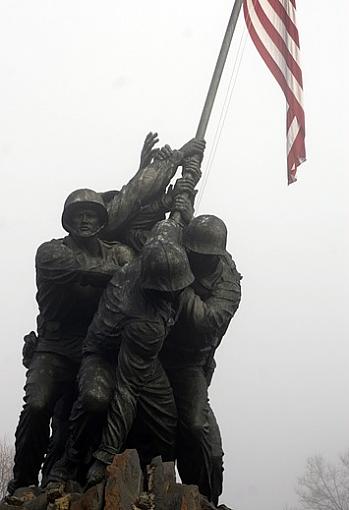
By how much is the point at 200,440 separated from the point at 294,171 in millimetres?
3862

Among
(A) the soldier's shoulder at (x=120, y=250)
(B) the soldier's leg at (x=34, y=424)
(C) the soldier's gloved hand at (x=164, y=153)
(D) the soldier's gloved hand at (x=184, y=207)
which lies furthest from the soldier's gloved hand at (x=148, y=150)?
(B) the soldier's leg at (x=34, y=424)

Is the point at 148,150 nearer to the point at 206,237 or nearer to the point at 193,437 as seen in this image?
the point at 206,237

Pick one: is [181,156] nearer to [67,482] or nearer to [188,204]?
[188,204]

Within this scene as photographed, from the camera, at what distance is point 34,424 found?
15.7 feet

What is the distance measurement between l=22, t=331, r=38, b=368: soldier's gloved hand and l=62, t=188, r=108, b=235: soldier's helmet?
103 cm

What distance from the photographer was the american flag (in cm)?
764

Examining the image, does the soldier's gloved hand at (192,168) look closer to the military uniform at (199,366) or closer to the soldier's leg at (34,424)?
the military uniform at (199,366)

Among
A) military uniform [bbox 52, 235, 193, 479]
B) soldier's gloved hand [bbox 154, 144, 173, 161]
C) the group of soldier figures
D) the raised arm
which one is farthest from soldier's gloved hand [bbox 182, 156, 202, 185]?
military uniform [bbox 52, 235, 193, 479]

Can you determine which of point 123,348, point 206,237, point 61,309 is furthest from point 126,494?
point 206,237

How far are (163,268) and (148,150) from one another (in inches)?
106

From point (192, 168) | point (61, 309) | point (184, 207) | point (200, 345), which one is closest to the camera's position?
point (200, 345)

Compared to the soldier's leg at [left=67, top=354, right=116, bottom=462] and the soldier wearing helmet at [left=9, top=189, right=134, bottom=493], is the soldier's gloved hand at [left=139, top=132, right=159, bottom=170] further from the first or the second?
the soldier's leg at [left=67, top=354, right=116, bottom=462]

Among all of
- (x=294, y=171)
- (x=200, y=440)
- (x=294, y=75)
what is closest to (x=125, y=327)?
(x=200, y=440)

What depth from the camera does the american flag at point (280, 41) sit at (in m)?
7.64
